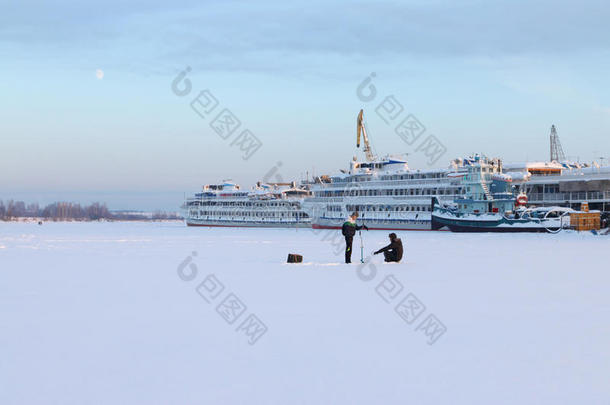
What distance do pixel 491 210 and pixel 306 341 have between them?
2850 inches

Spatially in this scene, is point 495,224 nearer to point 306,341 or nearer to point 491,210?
point 491,210

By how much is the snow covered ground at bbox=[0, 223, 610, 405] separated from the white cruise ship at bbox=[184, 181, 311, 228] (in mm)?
100221

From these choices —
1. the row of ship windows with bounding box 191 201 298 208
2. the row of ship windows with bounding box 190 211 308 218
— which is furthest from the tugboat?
the row of ship windows with bounding box 191 201 298 208

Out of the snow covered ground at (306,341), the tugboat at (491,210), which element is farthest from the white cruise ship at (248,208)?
the snow covered ground at (306,341)

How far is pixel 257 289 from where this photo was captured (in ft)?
50.4

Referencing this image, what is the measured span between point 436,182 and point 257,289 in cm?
7735

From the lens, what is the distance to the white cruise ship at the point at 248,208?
11838cm

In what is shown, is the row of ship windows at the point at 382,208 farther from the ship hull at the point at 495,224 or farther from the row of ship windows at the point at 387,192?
the ship hull at the point at 495,224

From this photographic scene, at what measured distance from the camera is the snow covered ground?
22.0 ft

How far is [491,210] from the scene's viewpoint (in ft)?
254

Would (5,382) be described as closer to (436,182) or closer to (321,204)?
(436,182)

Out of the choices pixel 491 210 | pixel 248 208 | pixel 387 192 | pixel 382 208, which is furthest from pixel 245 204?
pixel 491 210

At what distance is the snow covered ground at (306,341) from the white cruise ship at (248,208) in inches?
3946

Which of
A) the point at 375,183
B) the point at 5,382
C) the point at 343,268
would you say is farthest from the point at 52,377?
the point at 375,183
